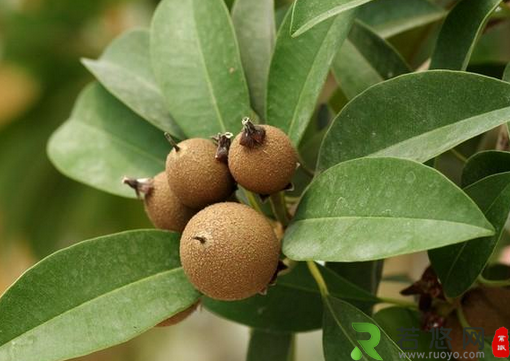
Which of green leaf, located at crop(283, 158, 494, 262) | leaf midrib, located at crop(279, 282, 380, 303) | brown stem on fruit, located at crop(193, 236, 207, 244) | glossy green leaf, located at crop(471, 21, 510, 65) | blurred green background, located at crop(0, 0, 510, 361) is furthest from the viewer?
blurred green background, located at crop(0, 0, 510, 361)

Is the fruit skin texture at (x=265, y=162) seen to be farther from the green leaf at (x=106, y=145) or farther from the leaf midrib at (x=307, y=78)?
the green leaf at (x=106, y=145)

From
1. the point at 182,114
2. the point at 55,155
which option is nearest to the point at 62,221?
the point at 55,155

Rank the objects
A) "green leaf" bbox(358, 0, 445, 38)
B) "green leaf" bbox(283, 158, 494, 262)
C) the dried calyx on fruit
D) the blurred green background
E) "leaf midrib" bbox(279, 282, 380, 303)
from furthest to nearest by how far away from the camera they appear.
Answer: the blurred green background, "green leaf" bbox(358, 0, 445, 38), "leaf midrib" bbox(279, 282, 380, 303), the dried calyx on fruit, "green leaf" bbox(283, 158, 494, 262)

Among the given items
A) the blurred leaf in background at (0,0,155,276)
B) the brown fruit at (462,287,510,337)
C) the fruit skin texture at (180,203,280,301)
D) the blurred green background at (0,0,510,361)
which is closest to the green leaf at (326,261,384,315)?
the brown fruit at (462,287,510,337)

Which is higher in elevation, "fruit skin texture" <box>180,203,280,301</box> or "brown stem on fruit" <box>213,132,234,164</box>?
"brown stem on fruit" <box>213,132,234,164</box>

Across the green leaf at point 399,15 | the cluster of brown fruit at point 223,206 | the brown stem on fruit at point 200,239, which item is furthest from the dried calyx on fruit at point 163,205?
the green leaf at point 399,15

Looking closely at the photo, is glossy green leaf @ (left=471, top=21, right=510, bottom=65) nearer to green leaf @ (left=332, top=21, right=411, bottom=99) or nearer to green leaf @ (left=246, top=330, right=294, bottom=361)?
green leaf @ (left=332, top=21, right=411, bottom=99)
